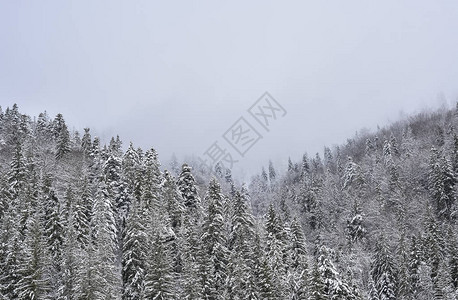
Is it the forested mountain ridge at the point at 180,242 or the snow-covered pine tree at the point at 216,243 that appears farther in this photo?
the snow-covered pine tree at the point at 216,243

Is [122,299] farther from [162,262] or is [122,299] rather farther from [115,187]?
[115,187]

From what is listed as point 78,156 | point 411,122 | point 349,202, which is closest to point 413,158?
point 349,202

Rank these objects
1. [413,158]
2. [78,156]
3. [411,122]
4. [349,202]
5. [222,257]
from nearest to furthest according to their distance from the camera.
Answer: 1. [222,257]
2. [78,156]
3. [349,202]
4. [413,158]
5. [411,122]

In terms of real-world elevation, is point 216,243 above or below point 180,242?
below

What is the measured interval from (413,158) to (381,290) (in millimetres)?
67565

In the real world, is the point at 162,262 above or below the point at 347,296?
above

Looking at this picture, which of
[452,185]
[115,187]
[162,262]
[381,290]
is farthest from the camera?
[452,185]

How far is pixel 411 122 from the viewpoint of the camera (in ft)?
601

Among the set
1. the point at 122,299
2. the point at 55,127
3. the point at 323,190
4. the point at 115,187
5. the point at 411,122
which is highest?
the point at 411,122

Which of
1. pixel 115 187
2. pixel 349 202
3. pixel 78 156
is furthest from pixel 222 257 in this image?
pixel 349 202

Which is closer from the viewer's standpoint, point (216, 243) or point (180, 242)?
point (216, 243)

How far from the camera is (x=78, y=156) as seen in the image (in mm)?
92562

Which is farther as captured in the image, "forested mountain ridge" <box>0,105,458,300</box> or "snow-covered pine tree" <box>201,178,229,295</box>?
"snow-covered pine tree" <box>201,178,229,295</box>

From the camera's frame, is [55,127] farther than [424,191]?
Yes
